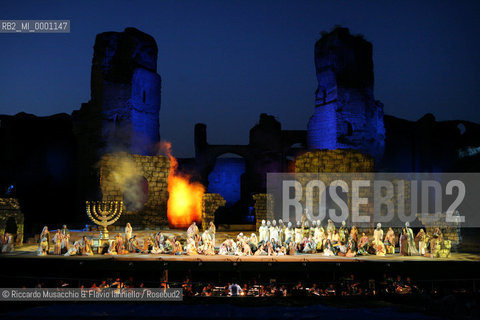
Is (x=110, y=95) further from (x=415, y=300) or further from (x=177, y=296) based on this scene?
(x=415, y=300)

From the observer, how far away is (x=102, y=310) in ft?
15.3

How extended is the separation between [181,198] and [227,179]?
17.3 feet

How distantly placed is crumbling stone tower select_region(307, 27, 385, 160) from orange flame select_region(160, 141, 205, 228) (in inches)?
449

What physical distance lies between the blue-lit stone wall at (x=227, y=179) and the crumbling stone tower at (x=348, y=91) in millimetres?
9323

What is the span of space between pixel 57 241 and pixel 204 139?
72.8 ft

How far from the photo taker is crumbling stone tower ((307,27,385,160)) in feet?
89.0

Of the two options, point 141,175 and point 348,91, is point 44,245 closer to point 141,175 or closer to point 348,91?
point 141,175

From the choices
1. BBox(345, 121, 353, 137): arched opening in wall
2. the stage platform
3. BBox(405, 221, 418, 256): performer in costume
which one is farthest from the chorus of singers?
BBox(345, 121, 353, 137): arched opening in wall

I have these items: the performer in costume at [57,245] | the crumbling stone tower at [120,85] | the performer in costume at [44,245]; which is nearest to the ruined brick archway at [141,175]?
the performer in costume at [57,245]

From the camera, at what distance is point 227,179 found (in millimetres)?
33594

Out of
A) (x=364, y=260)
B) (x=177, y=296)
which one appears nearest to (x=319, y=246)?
(x=364, y=260)

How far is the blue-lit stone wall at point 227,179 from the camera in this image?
33406 mm

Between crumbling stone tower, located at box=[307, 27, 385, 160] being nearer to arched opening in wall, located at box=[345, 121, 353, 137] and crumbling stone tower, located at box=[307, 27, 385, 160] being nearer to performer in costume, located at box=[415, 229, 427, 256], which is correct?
arched opening in wall, located at box=[345, 121, 353, 137]

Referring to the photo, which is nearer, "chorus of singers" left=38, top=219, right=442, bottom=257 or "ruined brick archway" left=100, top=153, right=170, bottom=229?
"chorus of singers" left=38, top=219, right=442, bottom=257
